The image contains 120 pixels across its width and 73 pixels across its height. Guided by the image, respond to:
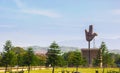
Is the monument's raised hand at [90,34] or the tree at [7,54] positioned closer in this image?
the tree at [7,54]

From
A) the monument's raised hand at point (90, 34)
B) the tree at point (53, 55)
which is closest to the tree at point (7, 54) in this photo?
the tree at point (53, 55)

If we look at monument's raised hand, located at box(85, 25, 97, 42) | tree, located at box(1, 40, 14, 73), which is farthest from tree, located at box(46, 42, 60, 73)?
monument's raised hand, located at box(85, 25, 97, 42)

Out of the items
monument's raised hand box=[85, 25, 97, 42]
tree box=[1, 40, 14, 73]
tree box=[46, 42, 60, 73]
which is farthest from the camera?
monument's raised hand box=[85, 25, 97, 42]

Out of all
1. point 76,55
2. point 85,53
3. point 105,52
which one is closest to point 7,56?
point 76,55

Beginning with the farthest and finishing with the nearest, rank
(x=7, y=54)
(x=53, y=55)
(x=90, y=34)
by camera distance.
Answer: (x=90, y=34), (x=53, y=55), (x=7, y=54)

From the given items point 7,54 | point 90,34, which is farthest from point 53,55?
point 90,34

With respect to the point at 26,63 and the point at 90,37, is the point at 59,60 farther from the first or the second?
the point at 90,37

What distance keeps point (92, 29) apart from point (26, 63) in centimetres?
9593

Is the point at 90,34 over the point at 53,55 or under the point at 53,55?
over

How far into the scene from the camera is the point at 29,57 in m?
81.5

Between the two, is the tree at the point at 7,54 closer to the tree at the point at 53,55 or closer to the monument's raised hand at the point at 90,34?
the tree at the point at 53,55

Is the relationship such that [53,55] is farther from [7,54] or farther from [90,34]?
[90,34]

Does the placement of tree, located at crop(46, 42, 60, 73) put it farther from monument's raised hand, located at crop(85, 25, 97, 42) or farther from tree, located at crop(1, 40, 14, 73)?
monument's raised hand, located at crop(85, 25, 97, 42)

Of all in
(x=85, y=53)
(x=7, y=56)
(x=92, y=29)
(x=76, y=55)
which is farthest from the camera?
(x=85, y=53)
